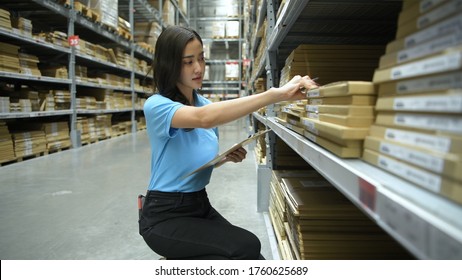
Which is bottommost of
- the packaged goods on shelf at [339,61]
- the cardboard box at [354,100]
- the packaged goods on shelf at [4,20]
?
the cardboard box at [354,100]

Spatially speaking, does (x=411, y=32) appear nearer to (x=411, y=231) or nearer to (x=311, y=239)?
(x=411, y=231)

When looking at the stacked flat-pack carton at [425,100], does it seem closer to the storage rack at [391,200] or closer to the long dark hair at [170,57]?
the storage rack at [391,200]

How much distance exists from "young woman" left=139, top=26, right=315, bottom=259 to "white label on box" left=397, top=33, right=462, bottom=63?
67 centimetres

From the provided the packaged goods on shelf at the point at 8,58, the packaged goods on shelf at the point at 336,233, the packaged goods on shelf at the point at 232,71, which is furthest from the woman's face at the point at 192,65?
the packaged goods on shelf at the point at 232,71

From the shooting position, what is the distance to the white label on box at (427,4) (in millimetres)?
550

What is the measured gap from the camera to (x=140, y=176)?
13.6ft

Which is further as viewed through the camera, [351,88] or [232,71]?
[232,71]

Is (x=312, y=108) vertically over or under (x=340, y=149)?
over

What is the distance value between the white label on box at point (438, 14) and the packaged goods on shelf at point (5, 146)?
535 centimetres

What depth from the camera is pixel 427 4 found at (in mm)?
574

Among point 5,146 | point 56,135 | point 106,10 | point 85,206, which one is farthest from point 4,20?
point 85,206

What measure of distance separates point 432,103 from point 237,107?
2.78ft

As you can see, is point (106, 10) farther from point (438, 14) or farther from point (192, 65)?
point (438, 14)
